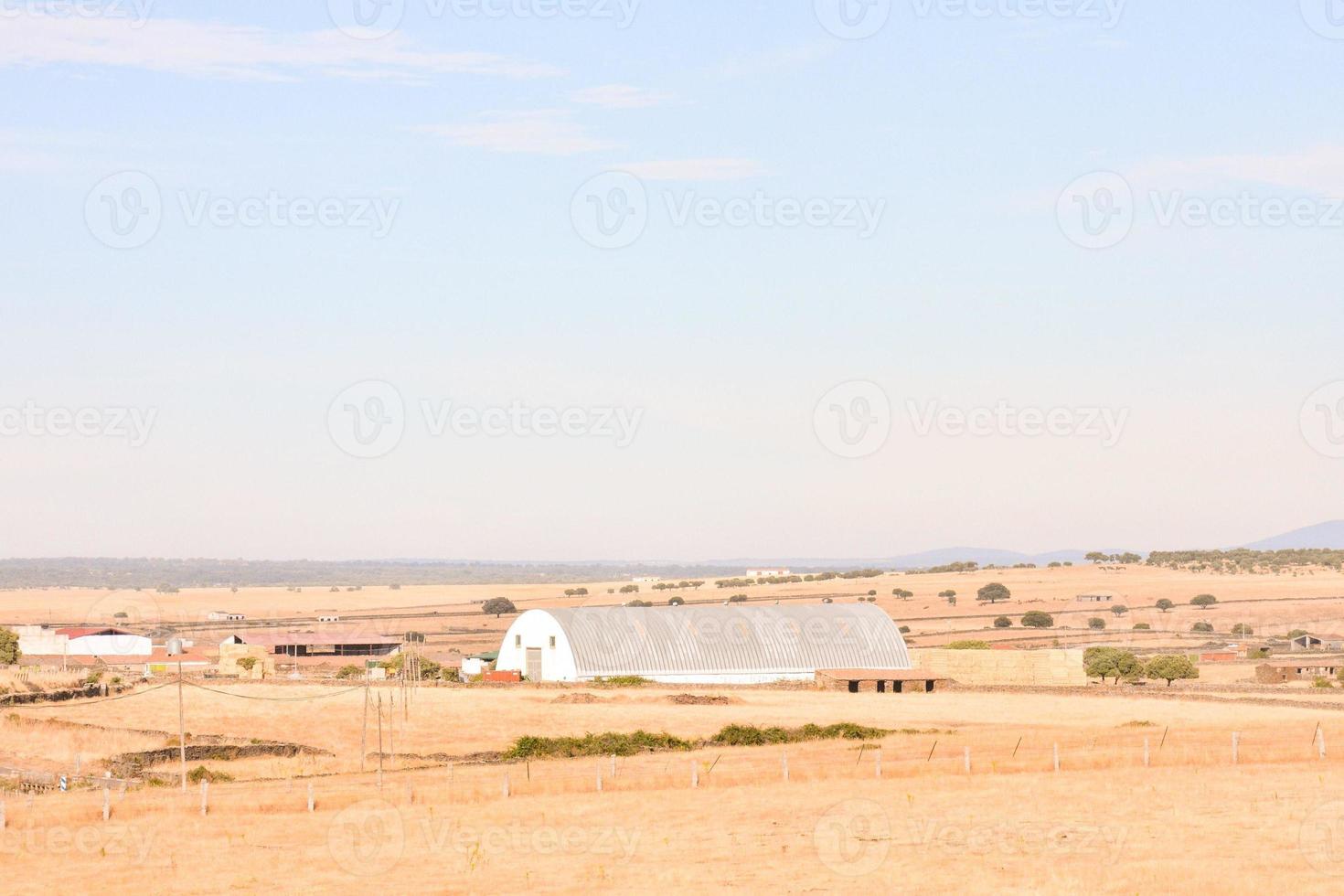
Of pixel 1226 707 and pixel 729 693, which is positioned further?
pixel 729 693

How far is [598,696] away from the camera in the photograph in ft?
250

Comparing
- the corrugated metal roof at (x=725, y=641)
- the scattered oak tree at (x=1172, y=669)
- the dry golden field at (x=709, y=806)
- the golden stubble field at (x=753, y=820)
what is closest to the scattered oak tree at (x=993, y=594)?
the corrugated metal roof at (x=725, y=641)

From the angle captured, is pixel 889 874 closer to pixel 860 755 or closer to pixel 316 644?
pixel 860 755

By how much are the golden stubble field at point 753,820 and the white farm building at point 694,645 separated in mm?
28029

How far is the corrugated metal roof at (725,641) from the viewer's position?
293 ft

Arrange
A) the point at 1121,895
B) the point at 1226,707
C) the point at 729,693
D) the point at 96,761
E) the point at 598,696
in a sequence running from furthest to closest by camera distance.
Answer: the point at 729,693, the point at 598,696, the point at 1226,707, the point at 96,761, the point at 1121,895

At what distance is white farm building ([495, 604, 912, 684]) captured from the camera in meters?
88.9

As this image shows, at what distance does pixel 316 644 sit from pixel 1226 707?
7767 centimetres

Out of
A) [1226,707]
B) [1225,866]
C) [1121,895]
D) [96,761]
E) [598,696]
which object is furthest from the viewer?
[598,696]

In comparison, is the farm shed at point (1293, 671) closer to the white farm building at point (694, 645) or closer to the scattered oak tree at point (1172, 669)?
the scattered oak tree at point (1172, 669)

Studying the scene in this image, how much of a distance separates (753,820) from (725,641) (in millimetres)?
54695

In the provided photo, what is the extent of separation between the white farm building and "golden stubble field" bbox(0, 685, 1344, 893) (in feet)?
92.0

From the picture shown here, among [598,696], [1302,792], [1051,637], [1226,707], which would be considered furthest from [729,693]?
[1051,637]

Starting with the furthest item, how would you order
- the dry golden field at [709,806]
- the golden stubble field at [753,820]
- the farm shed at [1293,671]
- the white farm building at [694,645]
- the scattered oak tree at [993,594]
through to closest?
the scattered oak tree at [993,594] → the farm shed at [1293,671] → the white farm building at [694,645] → the dry golden field at [709,806] → the golden stubble field at [753,820]
